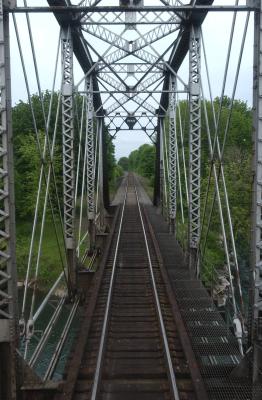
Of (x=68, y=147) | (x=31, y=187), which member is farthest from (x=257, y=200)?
(x=31, y=187)

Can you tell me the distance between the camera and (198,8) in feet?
24.1

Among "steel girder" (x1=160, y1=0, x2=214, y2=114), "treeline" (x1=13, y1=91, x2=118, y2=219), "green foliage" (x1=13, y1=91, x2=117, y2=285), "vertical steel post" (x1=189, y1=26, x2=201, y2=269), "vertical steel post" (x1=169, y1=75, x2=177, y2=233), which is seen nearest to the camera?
"steel girder" (x1=160, y1=0, x2=214, y2=114)

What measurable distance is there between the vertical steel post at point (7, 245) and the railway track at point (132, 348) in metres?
0.90

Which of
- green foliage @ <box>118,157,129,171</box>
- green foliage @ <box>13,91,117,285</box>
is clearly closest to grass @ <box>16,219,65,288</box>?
green foliage @ <box>13,91,117,285</box>

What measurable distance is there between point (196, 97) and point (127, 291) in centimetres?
559

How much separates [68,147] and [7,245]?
535cm

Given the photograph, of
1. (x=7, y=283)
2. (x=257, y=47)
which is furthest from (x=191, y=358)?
(x=257, y=47)

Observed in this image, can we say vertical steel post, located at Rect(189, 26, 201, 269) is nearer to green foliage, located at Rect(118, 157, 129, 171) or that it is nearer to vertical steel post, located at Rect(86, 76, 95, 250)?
vertical steel post, located at Rect(86, 76, 95, 250)

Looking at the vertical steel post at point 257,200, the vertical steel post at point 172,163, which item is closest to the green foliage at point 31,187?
the vertical steel post at point 172,163

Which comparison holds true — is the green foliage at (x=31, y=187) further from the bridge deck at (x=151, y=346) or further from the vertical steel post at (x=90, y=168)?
the bridge deck at (x=151, y=346)

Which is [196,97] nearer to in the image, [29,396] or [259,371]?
→ [259,371]

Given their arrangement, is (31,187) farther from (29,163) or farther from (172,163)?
(172,163)

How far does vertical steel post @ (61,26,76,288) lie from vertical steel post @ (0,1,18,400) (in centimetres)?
477

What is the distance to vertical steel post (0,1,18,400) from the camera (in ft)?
19.0
